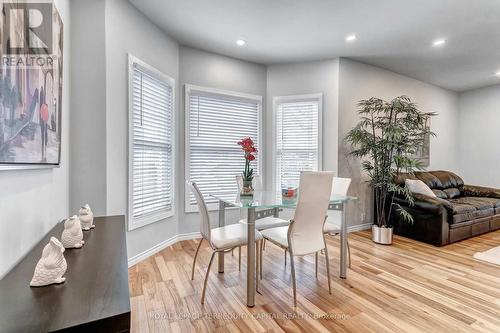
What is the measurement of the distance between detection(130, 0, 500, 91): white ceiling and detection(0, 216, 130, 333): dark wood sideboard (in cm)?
257

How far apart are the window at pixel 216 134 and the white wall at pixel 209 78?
3.5 inches

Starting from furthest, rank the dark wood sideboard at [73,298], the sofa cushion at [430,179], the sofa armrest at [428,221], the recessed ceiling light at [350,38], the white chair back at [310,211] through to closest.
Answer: the sofa cushion at [430,179], the sofa armrest at [428,221], the recessed ceiling light at [350,38], the white chair back at [310,211], the dark wood sideboard at [73,298]

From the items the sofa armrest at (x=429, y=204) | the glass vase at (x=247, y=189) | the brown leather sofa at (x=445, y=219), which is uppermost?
the glass vase at (x=247, y=189)

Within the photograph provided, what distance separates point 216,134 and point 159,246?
69.7 inches

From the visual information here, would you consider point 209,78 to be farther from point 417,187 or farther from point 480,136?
point 480,136

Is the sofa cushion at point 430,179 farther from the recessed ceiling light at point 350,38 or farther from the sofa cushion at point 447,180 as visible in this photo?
the recessed ceiling light at point 350,38

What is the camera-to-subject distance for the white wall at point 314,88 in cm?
401

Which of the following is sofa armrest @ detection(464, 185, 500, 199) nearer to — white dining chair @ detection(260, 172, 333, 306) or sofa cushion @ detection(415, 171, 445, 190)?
sofa cushion @ detection(415, 171, 445, 190)

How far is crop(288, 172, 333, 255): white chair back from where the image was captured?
1.99m

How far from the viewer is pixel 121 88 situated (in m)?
2.59

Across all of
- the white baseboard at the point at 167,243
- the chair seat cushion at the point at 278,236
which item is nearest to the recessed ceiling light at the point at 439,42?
the white baseboard at the point at 167,243

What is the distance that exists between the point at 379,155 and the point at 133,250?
11.3 feet

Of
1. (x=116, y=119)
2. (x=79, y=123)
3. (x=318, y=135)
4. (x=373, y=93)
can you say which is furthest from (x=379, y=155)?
(x=79, y=123)

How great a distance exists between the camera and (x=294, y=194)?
246cm
